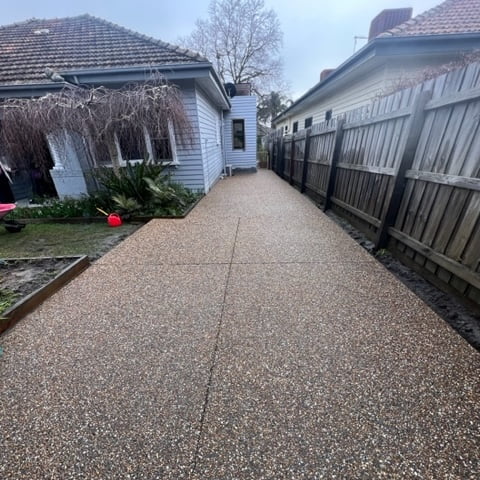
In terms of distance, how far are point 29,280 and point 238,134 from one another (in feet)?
41.9

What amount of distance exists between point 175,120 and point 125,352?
443 centimetres

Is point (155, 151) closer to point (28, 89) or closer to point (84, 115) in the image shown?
point (84, 115)

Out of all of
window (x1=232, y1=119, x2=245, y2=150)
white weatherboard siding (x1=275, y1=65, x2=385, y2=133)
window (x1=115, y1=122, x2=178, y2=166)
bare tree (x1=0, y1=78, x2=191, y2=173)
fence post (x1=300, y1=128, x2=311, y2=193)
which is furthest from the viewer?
window (x1=232, y1=119, x2=245, y2=150)

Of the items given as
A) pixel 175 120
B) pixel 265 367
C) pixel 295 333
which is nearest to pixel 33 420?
pixel 265 367

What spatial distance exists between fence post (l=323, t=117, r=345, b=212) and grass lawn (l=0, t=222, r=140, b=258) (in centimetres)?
396

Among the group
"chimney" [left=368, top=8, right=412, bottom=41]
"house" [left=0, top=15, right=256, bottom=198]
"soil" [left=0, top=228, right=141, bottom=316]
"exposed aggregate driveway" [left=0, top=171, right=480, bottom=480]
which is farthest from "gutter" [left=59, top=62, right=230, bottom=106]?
"chimney" [left=368, top=8, right=412, bottom=41]

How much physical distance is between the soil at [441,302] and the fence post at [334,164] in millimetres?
2135

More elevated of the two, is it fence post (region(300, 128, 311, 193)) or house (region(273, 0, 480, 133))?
house (region(273, 0, 480, 133))

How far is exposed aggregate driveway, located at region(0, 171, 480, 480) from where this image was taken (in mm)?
1071

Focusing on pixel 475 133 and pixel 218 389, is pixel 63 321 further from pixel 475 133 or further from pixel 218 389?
pixel 475 133

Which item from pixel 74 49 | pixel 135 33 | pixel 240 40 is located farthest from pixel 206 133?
pixel 240 40

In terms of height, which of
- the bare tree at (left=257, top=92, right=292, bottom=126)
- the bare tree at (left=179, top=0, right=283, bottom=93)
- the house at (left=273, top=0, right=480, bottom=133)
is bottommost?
the house at (left=273, top=0, right=480, bottom=133)

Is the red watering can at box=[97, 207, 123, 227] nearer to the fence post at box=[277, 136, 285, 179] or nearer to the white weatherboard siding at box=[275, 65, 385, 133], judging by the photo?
the white weatherboard siding at box=[275, 65, 385, 133]

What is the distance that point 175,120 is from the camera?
4.70 metres
